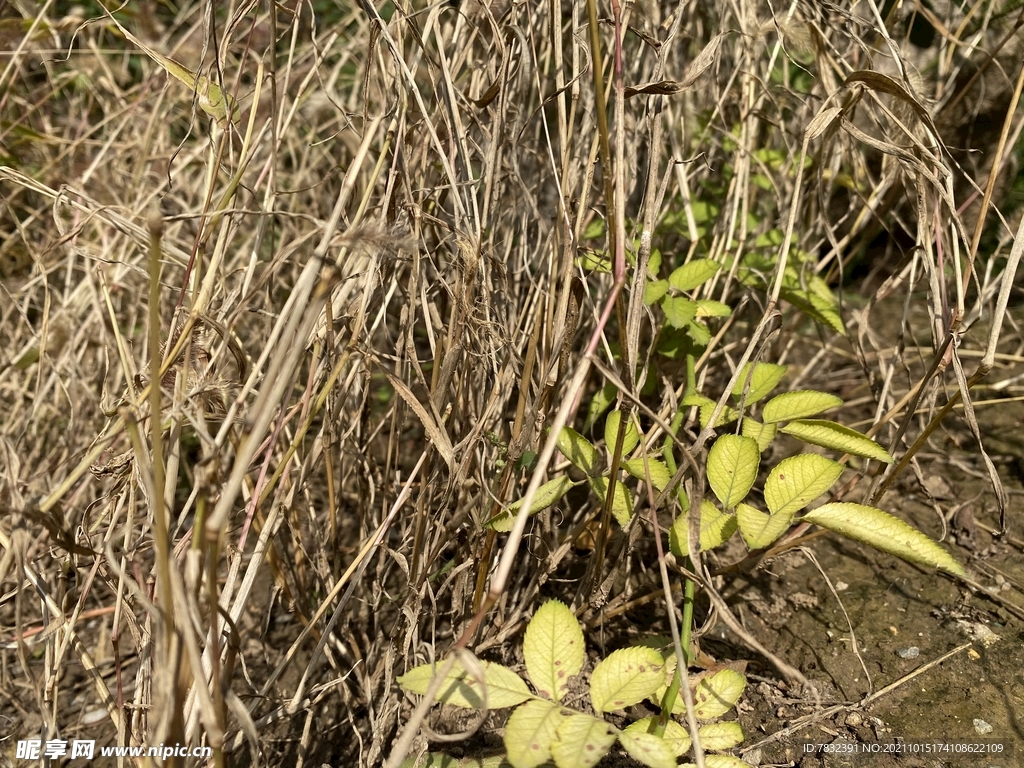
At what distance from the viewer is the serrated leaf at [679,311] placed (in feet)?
3.03

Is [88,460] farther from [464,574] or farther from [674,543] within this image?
[674,543]

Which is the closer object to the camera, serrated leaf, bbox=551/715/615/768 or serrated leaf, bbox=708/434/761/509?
serrated leaf, bbox=551/715/615/768

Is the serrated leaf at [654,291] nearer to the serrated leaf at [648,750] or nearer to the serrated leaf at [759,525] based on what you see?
the serrated leaf at [759,525]

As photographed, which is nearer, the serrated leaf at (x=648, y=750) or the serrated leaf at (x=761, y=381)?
the serrated leaf at (x=648, y=750)

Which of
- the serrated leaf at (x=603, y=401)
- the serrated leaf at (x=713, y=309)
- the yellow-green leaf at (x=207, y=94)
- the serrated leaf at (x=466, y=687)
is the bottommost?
the serrated leaf at (x=466, y=687)

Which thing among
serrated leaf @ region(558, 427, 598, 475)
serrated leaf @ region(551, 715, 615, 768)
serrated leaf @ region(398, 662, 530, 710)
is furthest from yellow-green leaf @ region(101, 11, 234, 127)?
serrated leaf @ region(551, 715, 615, 768)

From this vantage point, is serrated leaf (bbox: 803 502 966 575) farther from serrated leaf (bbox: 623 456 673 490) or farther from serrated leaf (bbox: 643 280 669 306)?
serrated leaf (bbox: 643 280 669 306)

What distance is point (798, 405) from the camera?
873 mm

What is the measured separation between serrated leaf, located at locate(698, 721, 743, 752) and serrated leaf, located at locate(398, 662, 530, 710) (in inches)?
8.2

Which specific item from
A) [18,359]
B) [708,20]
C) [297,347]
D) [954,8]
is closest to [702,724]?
[297,347]

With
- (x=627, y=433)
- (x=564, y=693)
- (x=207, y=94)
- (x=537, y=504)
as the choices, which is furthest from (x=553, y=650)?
(x=207, y=94)

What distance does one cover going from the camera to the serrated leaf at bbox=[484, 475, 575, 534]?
2.60ft

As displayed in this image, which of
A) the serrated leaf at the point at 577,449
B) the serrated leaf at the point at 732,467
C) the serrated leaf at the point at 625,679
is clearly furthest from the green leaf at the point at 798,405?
the serrated leaf at the point at 625,679

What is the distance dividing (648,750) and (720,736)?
147 millimetres
